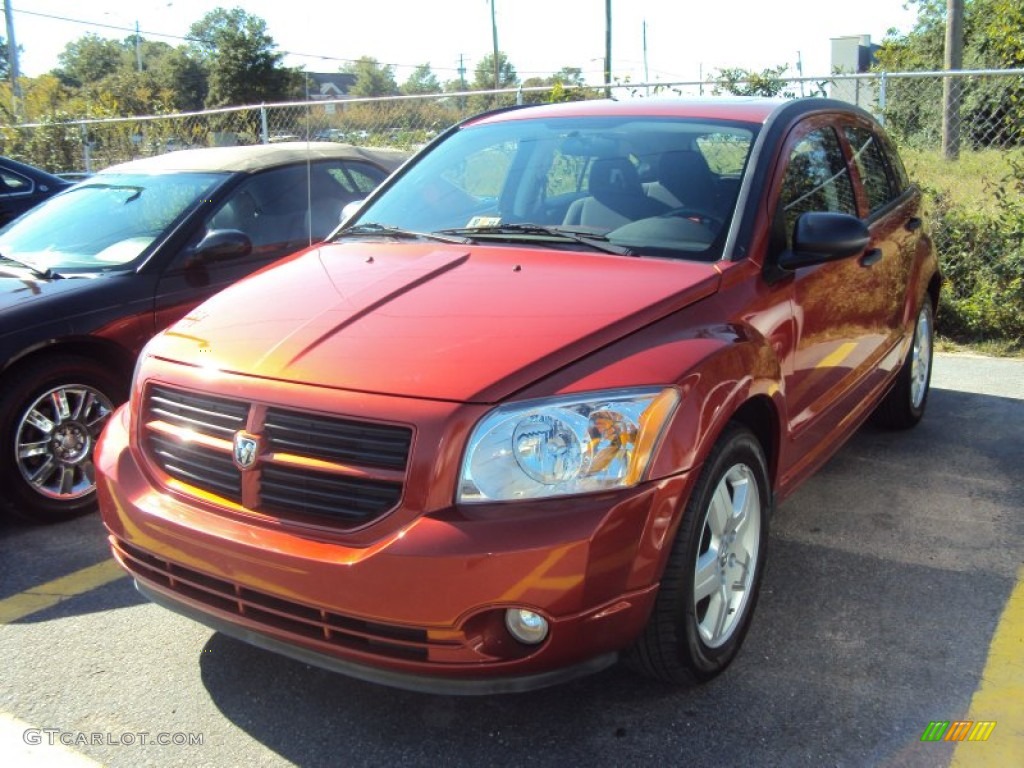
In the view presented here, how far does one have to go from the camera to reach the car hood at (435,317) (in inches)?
97.8

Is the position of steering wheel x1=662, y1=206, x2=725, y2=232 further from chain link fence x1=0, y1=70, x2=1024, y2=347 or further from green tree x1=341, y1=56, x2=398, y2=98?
green tree x1=341, y1=56, x2=398, y2=98

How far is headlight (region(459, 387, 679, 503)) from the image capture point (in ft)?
7.67

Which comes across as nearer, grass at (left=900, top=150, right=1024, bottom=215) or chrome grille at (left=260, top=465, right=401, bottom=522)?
chrome grille at (left=260, top=465, right=401, bottom=522)

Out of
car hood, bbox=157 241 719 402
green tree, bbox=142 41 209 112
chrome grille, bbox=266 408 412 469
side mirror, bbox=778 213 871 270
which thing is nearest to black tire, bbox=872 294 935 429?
side mirror, bbox=778 213 871 270

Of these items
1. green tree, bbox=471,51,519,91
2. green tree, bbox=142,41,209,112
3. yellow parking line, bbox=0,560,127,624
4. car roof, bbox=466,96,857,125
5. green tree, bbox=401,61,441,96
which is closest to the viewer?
yellow parking line, bbox=0,560,127,624

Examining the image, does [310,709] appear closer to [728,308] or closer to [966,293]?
[728,308]

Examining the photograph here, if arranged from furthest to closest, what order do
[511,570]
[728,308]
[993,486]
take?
[993,486], [728,308], [511,570]

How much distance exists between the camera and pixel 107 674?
3068mm

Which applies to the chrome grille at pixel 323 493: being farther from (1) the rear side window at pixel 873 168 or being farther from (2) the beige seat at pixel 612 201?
(1) the rear side window at pixel 873 168

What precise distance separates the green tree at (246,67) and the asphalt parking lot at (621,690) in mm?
42929

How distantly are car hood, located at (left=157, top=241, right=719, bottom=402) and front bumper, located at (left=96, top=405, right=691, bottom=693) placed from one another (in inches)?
14.5

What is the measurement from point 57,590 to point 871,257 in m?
3.62

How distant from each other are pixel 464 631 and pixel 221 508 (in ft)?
2.57

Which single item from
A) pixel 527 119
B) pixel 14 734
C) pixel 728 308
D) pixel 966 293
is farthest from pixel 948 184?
pixel 14 734
